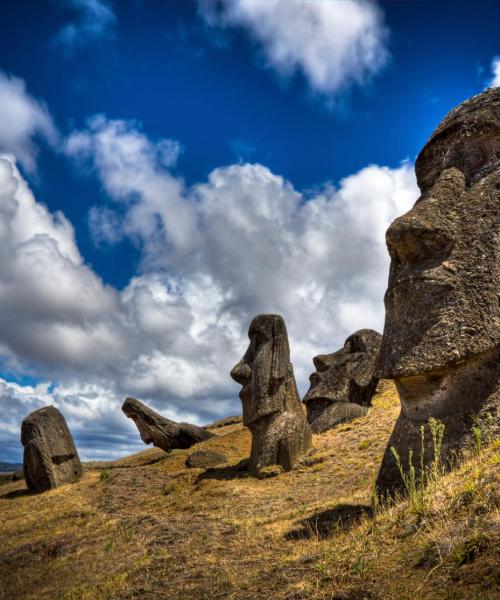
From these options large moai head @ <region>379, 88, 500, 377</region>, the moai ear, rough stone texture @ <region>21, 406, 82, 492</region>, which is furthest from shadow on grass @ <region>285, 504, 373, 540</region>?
rough stone texture @ <region>21, 406, 82, 492</region>

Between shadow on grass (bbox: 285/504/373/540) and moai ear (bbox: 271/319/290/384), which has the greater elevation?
moai ear (bbox: 271/319/290/384)

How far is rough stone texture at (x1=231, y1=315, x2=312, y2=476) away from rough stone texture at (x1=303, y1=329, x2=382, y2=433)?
5207 mm

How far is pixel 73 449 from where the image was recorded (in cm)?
1923

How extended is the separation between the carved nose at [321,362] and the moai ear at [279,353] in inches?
299

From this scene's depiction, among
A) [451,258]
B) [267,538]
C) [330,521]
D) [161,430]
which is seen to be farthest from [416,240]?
[161,430]

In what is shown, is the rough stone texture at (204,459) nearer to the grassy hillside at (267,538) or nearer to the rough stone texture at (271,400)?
the grassy hillside at (267,538)

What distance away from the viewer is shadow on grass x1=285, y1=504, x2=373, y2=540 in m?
6.56

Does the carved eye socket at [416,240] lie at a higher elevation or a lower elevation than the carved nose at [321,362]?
lower

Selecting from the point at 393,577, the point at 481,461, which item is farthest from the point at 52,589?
the point at 481,461

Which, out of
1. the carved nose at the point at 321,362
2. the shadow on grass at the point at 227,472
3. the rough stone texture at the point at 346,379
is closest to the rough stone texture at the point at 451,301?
the shadow on grass at the point at 227,472

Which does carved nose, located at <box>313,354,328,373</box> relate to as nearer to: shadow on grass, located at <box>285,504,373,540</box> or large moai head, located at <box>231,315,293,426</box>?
large moai head, located at <box>231,315,293,426</box>

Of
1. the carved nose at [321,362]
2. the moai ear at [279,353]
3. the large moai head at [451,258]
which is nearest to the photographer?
the large moai head at [451,258]

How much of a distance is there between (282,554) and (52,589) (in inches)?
124

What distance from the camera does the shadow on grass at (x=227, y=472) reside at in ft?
48.9
